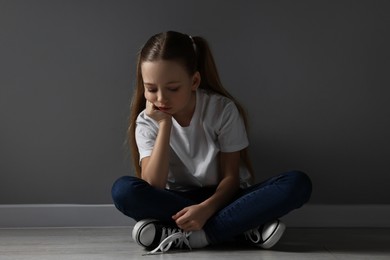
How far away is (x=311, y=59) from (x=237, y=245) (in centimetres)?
64

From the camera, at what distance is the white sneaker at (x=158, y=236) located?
174cm

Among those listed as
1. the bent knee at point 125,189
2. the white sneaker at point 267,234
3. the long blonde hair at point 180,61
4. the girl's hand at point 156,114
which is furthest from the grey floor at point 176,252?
the girl's hand at point 156,114

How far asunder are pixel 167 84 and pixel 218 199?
13.1 inches

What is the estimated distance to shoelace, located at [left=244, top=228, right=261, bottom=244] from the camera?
5.81 ft

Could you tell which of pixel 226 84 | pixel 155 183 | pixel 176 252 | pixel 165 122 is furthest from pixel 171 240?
pixel 226 84

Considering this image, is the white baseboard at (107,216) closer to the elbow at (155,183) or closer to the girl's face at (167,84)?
the elbow at (155,183)

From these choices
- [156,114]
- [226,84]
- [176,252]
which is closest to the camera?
[176,252]

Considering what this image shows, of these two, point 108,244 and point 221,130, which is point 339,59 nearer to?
point 221,130

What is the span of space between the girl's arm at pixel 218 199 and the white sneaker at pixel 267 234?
115mm

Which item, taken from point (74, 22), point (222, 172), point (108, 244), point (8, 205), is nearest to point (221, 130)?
point (222, 172)

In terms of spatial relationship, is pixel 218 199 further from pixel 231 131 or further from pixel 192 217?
pixel 231 131

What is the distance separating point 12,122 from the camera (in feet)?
6.93

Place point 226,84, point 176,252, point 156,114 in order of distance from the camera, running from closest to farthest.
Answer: point 176,252 → point 156,114 → point 226,84

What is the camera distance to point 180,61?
5.84 feet
